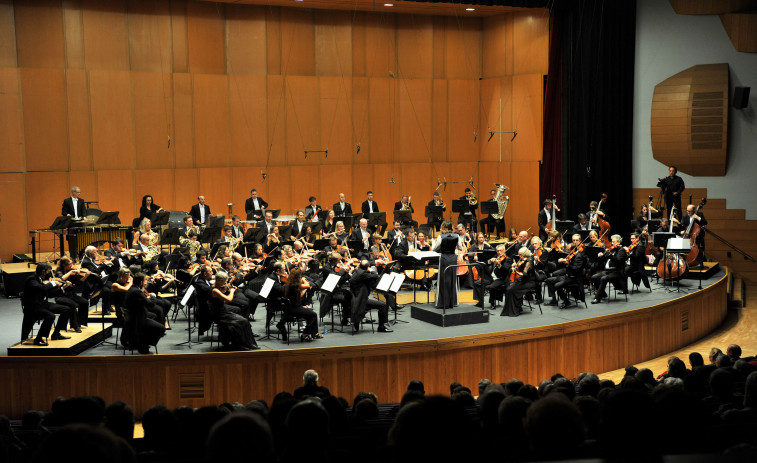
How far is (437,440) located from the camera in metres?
2.14

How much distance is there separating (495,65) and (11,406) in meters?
15.1

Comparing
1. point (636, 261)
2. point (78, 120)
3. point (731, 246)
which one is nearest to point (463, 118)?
point (731, 246)

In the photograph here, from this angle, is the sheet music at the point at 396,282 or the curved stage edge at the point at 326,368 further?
the sheet music at the point at 396,282

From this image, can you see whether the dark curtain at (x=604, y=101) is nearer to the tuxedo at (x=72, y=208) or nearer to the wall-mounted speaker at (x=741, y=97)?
the wall-mounted speaker at (x=741, y=97)

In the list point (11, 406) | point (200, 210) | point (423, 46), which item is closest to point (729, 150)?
point (423, 46)

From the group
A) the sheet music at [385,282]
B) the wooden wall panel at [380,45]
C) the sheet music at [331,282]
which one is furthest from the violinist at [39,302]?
the wooden wall panel at [380,45]

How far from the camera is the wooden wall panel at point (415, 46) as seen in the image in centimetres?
1995

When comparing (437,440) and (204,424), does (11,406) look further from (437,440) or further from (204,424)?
(437,440)

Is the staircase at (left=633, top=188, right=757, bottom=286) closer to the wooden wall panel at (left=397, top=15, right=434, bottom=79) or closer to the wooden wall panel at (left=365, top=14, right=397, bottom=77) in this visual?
the wooden wall panel at (left=397, top=15, right=434, bottom=79)

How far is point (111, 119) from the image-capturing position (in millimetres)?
17062

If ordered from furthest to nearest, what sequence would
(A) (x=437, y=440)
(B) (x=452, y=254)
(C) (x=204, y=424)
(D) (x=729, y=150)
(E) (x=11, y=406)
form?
(D) (x=729, y=150) → (B) (x=452, y=254) → (E) (x=11, y=406) → (C) (x=204, y=424) → (A) (x=437, y=440)

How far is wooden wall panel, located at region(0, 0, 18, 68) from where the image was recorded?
15.6 metres

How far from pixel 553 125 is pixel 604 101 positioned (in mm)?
1531

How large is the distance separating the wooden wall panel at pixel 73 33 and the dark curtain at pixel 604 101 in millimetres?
11163
